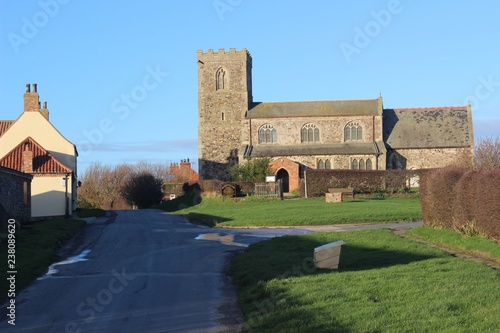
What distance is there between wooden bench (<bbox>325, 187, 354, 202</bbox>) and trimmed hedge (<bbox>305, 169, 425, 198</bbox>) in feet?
3.77

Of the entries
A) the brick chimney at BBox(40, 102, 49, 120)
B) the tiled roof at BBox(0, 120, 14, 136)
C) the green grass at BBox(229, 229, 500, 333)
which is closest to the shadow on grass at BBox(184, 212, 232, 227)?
the green grass at BBox(229, 229, 500, 333)

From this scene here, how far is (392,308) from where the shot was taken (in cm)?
972

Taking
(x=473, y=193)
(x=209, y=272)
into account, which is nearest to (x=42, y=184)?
(x=209, y=272)

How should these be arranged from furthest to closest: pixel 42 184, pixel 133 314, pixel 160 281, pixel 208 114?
pixel 208 114 → pixel 42 184 → pixel 160 281 → pixel 133 314

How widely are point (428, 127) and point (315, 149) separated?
13.3m

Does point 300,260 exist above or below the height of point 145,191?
below

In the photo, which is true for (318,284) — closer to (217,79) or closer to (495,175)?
(495,175)

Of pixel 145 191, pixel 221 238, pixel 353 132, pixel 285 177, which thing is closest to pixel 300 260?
pixel 221 238

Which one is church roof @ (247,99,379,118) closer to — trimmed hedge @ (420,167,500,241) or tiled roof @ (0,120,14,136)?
tiled roof @ (0,120,14,136)

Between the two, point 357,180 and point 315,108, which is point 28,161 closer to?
point 357,180

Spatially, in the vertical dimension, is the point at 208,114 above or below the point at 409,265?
above

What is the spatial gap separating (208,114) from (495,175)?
6185 centimetres

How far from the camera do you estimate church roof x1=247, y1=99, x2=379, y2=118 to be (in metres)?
74.1

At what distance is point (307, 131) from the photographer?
74.6 m
